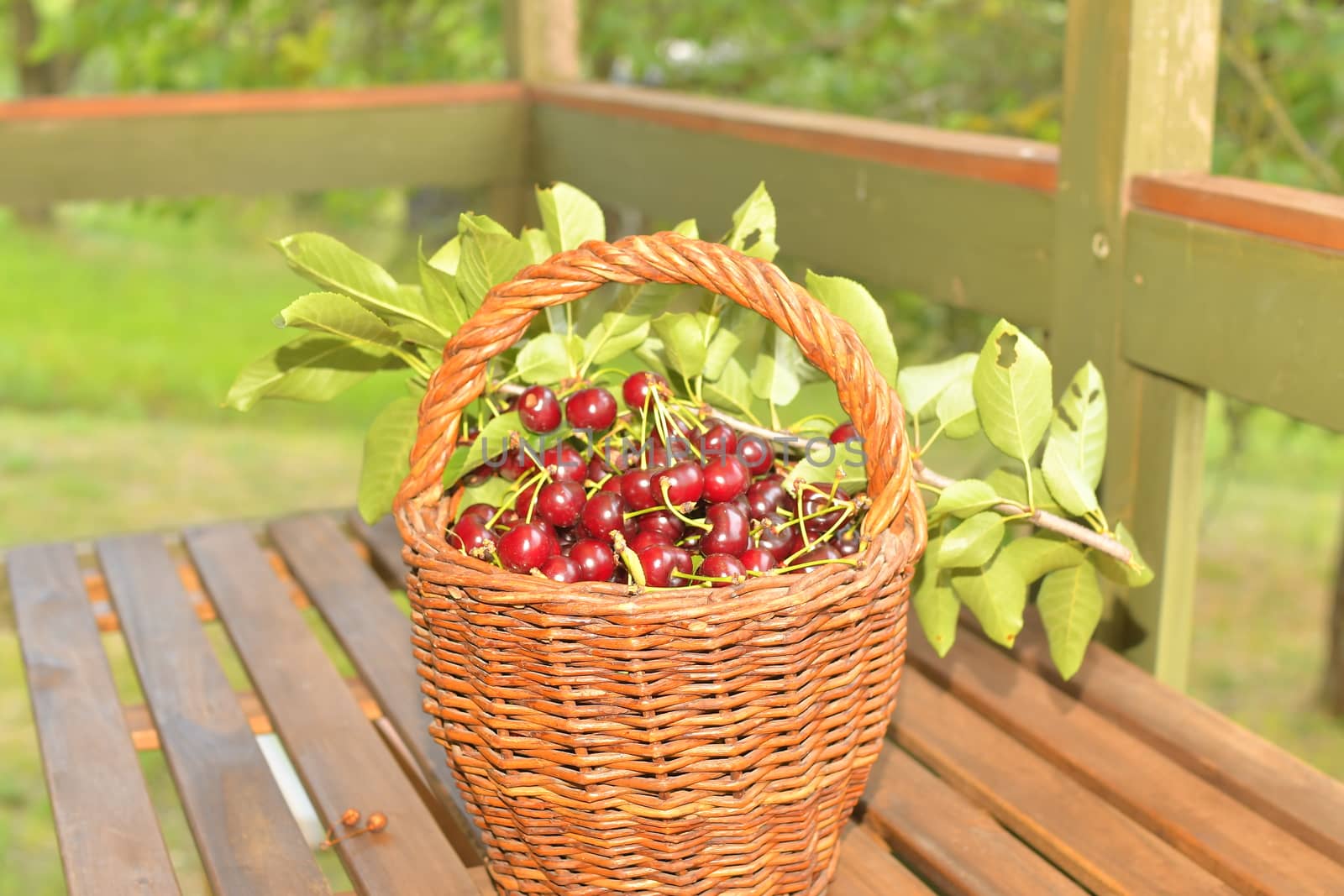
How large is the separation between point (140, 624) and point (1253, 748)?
1159mm

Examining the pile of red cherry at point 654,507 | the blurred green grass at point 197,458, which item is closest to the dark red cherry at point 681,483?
the pile of red cherry at point 654,507

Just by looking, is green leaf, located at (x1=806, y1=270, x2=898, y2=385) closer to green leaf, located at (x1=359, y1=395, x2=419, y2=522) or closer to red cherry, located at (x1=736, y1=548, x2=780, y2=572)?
red cherry, located at (x1=736, y1=548, x2=780, y2=572)

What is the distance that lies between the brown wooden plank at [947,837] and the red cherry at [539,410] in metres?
0.43

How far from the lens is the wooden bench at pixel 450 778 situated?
114cm

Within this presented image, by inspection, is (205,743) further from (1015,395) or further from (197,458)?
(197,458)

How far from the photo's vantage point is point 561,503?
101 cm

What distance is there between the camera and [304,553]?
1.83 meters

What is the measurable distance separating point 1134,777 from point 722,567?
0.52m

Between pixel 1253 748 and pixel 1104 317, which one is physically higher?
pixel 1104 317

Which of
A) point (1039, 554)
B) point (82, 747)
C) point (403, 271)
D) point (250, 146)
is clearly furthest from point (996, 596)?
point (403, 271)

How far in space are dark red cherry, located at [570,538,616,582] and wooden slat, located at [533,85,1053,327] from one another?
796 millimetres

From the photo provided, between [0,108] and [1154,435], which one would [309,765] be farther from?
[0,108]

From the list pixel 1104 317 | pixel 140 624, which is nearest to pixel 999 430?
pixel 1104 317

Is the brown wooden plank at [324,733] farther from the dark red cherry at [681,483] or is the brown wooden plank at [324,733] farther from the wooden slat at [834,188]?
the wooden slat at [834,188]
